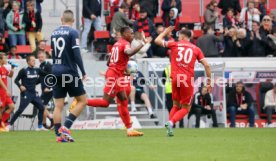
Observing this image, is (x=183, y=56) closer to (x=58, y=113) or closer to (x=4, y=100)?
Answer: (x=58, y=113)

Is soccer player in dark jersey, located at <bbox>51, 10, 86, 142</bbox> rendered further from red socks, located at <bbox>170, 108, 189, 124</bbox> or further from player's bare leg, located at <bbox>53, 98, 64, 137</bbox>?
red socks, located at <bbox>170, 108, 189, 124</bbox>

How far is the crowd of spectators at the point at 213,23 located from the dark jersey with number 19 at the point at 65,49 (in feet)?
42.6

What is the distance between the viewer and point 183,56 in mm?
19734

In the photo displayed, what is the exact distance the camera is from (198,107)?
2869cm

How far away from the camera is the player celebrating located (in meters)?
19.8

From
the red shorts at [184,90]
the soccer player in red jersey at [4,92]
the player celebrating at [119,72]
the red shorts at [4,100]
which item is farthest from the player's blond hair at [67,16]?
the red shorts at [4,100]

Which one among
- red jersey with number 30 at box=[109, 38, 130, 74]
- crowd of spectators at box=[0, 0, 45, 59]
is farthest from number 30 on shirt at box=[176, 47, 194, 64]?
crowd of spectators at box=[0, 0, 45, 59]

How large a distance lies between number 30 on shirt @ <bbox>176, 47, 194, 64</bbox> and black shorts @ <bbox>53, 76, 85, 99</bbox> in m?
3.05

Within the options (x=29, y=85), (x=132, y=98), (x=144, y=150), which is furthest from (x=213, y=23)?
(x=144, y=150)

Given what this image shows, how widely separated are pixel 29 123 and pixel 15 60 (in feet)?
6.60

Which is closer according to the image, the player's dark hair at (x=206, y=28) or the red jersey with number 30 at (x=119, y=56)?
the red jersey with number 30 at (x=119, y=56)

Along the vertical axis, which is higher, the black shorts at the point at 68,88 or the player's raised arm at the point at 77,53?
the player's raised arm at the point at 77,53

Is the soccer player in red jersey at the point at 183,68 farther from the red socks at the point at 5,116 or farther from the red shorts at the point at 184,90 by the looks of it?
the red socks at the point at 5,116

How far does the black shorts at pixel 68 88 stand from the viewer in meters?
17.3
